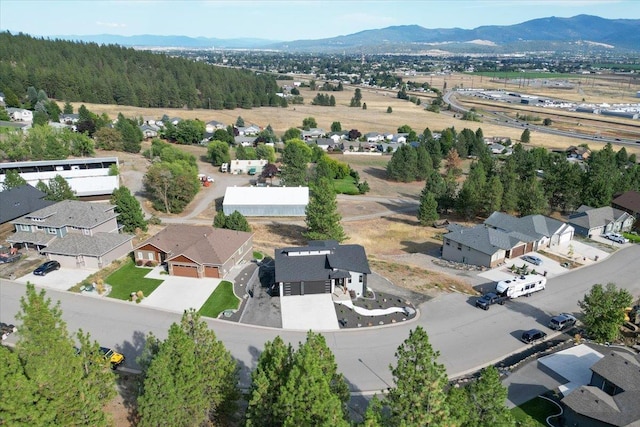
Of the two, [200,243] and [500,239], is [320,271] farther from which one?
[500,239]

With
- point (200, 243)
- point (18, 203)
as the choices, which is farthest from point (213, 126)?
point (200, 243)

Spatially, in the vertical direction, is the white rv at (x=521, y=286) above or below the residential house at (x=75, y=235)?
below

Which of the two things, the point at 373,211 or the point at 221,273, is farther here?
the point at 373,211

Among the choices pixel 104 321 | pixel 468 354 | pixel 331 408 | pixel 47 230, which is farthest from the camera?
pixel 47 230

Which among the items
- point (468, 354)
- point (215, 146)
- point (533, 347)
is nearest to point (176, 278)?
point (468, 354)

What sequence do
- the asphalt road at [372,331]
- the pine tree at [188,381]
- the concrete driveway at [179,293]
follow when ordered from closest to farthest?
→ the pine tree at [188,381], the asphalt road at [372,331], the concrete driveway at [179,293]

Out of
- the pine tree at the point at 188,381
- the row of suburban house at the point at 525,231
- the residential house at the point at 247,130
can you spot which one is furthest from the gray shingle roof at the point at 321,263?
the residential house at the point at 247,130

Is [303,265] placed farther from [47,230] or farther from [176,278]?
[47,230]

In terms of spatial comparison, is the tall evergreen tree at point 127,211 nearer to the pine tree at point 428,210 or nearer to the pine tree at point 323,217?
the pine tree at point 323,217
